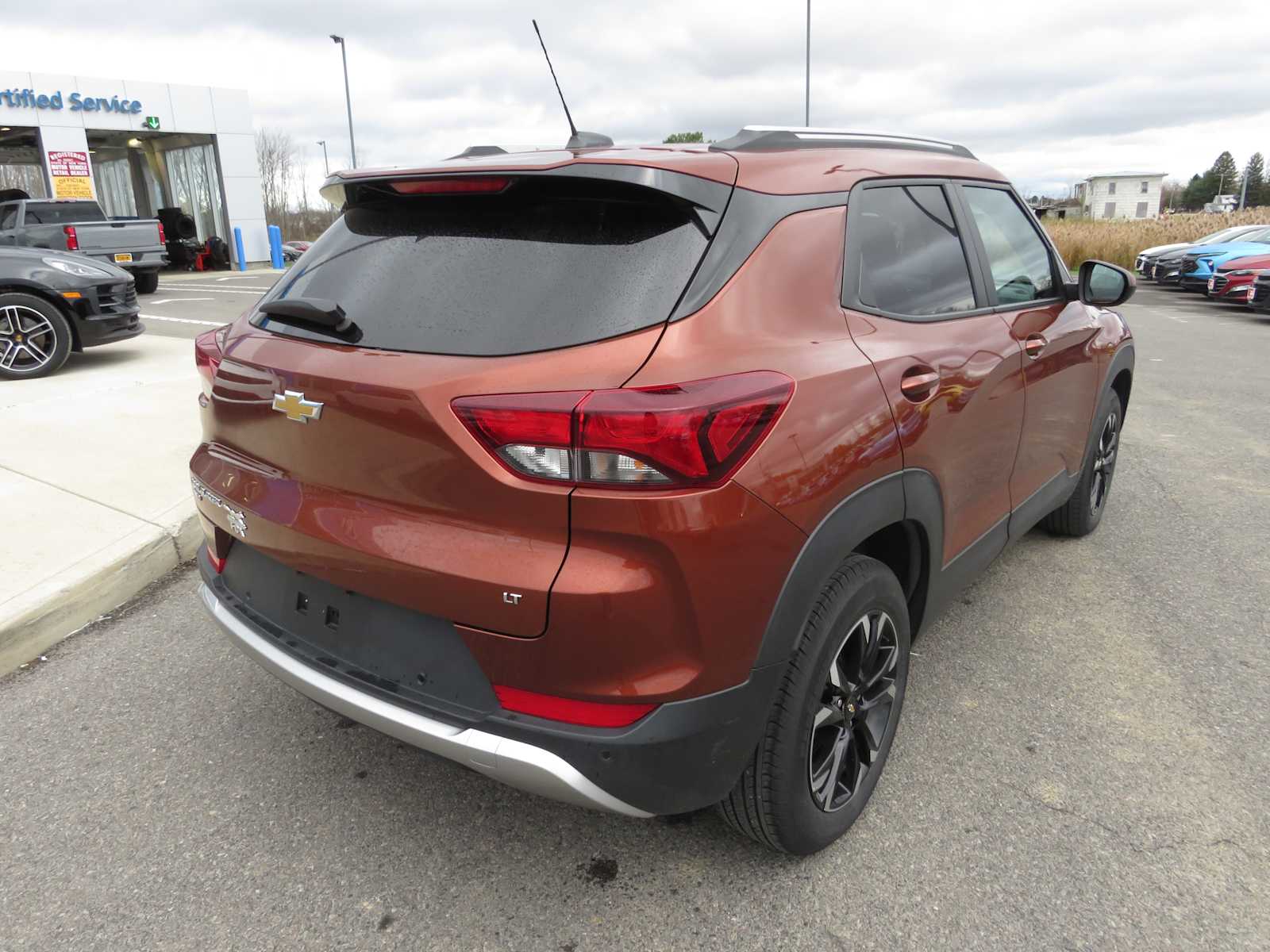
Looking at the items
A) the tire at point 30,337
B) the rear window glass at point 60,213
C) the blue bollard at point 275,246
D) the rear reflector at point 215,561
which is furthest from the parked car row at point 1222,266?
the blue bollard at point 275,246

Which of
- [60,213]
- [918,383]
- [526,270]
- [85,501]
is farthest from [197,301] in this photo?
[918,383]

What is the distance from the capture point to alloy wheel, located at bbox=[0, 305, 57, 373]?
7.59 m

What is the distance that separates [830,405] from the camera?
1.98 m

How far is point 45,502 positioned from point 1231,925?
492cm

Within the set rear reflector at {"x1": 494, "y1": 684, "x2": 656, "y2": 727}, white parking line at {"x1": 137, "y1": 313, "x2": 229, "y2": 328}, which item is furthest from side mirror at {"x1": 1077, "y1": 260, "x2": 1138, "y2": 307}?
white parking line at {"x1": 137, "y1": 313, "x2": 229, "y2": 328}

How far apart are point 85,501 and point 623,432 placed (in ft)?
12.6

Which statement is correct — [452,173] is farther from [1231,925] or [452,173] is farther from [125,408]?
[125,408]

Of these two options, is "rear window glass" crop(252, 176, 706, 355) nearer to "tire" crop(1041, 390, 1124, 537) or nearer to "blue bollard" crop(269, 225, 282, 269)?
"tire" crop(1041, 390, 1124, 537)

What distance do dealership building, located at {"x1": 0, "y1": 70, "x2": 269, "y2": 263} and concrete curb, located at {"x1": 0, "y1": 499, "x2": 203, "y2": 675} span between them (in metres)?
24.9

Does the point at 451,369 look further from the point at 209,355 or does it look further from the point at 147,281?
the point at 147,281

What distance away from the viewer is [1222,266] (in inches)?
643

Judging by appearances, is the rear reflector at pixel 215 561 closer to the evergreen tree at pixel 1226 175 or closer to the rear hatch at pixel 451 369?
the rear hatch at pixel 451 369

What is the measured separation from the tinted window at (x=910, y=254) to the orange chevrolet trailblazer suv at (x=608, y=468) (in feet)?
0.06

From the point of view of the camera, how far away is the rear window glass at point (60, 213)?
1638 cm
